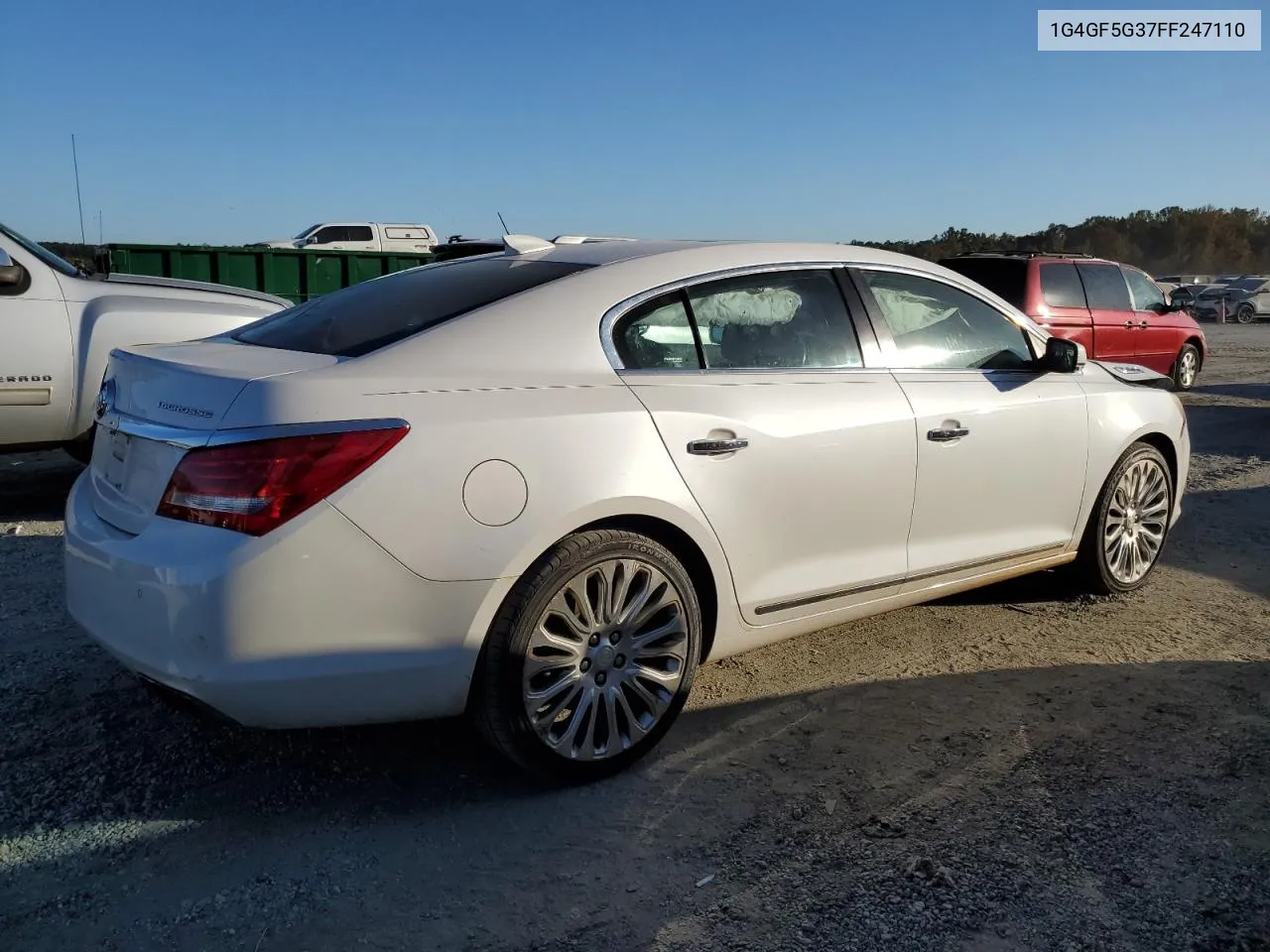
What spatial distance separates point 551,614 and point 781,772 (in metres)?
0.89

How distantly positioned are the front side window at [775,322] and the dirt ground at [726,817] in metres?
1.20

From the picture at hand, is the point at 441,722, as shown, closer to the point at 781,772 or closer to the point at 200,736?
the point at 200,736

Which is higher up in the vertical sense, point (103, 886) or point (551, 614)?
point (551, 614)

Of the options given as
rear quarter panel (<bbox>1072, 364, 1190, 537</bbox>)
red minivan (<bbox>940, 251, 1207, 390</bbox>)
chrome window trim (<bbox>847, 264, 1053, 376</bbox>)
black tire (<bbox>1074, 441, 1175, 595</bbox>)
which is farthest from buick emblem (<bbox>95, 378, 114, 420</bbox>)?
red minivan (<bbox>940, 251, 1207, 390</bbox>)

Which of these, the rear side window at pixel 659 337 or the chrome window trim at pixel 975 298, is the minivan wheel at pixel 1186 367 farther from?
the rear side window at pixel 659 337

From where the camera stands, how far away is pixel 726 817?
315 centimetres

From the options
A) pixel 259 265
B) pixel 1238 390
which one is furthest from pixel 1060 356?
pixel 1238 390

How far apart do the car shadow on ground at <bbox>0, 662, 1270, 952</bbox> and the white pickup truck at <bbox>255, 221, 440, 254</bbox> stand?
2714 cm

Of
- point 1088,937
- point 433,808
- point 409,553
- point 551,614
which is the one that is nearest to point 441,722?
point 433,808

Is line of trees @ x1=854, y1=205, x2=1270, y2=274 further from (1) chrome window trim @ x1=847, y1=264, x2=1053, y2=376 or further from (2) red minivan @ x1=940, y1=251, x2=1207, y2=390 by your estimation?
(1) chrome window trim @ x1=847, y1=264, x2=1053, y2=376

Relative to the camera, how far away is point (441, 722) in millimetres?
3805

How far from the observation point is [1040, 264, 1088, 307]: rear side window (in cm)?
1182

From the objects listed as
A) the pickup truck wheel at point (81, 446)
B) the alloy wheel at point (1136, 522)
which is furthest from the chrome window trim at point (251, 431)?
the pickup truck wheel at point (81, 446)

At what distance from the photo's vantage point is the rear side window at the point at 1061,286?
1182 cm
